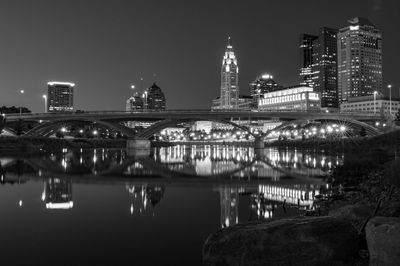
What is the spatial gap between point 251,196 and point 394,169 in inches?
500

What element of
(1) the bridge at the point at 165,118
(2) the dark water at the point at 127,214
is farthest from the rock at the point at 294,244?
(1) the bridge at the point at 165,118

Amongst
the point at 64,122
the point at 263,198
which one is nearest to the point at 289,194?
the point at 263,198

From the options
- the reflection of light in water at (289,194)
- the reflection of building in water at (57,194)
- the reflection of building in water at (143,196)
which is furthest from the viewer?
the reflection of light in water at (289,194)

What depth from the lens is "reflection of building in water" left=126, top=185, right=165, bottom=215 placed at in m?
19.5

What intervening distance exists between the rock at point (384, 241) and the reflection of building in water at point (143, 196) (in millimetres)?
12287

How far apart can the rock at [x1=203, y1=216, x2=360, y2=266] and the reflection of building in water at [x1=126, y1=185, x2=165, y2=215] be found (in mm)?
10243

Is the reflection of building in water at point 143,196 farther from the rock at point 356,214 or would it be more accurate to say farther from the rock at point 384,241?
the rock at point 384,241

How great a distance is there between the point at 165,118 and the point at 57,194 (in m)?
70.9

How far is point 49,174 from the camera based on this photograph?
35219 millimetres

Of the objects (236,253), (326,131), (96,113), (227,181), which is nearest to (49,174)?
(227,181)

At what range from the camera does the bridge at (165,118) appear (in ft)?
306

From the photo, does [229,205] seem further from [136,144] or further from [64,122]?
[64,122]

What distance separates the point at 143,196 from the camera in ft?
76.2

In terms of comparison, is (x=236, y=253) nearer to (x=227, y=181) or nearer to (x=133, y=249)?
(x=133, y=249)
